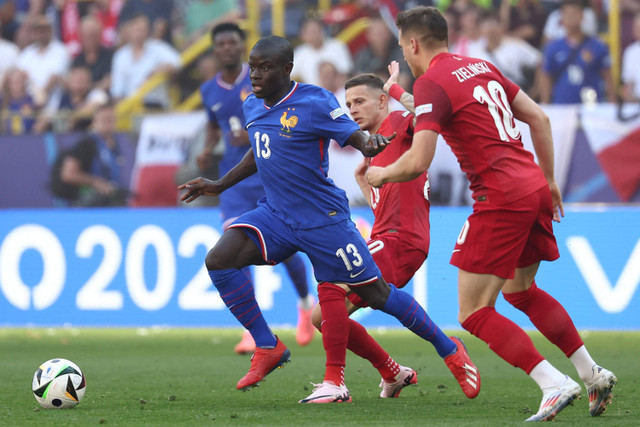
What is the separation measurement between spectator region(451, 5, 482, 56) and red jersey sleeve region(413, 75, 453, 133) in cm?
845

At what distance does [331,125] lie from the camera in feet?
18.9

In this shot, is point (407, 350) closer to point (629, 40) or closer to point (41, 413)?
point (41, 413)

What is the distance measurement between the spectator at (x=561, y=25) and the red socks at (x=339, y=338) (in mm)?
7863

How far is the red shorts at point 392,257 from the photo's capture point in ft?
20.7

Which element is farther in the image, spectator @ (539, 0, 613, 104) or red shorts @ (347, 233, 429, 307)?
spectator @ (539, 0, 613, 104)

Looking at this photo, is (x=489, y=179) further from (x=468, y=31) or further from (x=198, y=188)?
(x=468, y=31)

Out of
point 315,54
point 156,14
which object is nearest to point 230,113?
point 315,54

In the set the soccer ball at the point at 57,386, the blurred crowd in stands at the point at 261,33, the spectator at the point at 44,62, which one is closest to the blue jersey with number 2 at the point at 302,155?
the soccer ball at the point at 57,386

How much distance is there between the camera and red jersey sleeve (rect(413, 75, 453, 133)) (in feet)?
16.1

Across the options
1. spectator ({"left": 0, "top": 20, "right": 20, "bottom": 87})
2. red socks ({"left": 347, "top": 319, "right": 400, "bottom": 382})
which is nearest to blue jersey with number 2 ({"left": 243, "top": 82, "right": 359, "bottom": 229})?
red socks ({"left": 347, "top": 319, "right": 400, "bottom": 382})

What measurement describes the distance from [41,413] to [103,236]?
22.1 ft

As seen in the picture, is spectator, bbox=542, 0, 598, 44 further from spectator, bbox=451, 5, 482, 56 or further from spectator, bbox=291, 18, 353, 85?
spectator, bbox=291, 18, 353, 85

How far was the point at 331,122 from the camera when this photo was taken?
18.9 feet

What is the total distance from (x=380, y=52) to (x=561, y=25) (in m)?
2.38
